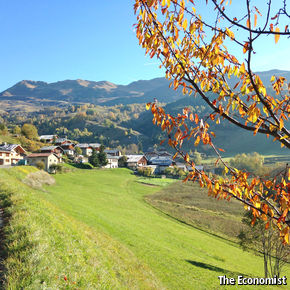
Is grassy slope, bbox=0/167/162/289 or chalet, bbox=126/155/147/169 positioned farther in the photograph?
chalet, bbox=126/155/147/169

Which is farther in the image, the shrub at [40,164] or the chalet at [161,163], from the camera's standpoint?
the chalet at [161,163]

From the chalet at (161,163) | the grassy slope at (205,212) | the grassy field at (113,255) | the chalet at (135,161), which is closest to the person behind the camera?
the grassy field at (113,255)

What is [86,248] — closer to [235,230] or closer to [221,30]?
[221,30]

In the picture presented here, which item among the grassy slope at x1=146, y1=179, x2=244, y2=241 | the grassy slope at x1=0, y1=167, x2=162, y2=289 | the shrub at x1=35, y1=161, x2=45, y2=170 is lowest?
the grassy slope at x1=146, y1=179, x2=244, y2=241

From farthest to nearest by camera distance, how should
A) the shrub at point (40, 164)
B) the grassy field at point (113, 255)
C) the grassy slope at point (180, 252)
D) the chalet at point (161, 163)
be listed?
the chalet at point (161, 163) < the shrub at point (40, 164) < the grassy slope at point (180, 252) < the grassy field at point (113, 255)

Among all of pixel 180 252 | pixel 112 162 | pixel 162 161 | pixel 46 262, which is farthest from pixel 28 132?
pixel 46 262

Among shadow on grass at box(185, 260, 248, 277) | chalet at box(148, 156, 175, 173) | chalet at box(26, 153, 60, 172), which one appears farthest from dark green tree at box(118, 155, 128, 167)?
shadow on grass at box(185, 260, 248, 277)

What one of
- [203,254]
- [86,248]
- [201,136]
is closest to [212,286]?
[203,254]

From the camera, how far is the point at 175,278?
55.5 ft

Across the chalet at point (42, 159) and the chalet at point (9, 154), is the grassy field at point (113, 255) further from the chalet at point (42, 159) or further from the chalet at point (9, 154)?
the chalet at point (9, 154)

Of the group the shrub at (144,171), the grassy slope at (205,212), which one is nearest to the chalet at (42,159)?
the grassy slope at (205,212)

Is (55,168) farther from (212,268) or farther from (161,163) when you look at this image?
(161,163)

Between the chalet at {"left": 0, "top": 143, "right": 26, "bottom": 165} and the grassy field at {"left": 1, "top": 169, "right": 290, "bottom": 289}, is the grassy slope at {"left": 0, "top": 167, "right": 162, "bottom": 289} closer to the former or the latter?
the grassy field at {"left": 1, "top": 169, "right": 290, "bottom": 289}

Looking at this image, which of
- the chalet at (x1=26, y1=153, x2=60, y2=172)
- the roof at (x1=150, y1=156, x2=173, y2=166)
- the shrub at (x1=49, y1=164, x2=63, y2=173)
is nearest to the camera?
the shrub at (x1=49, y1=164, x2=63, y2=173)
